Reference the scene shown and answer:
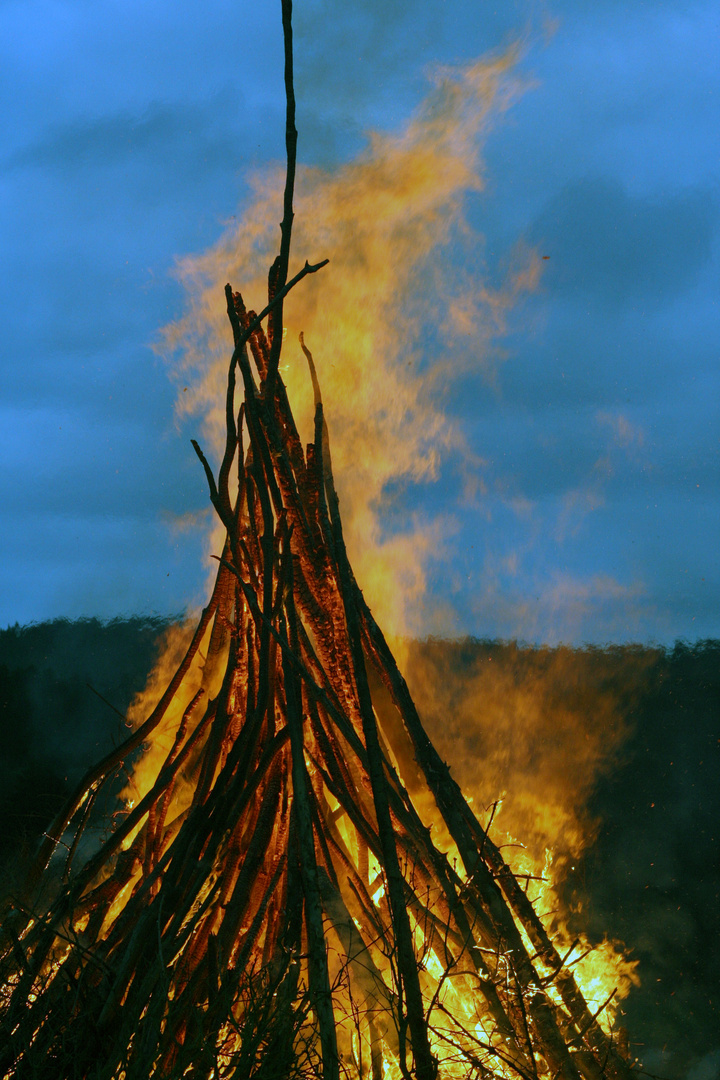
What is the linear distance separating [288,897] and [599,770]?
4.59m

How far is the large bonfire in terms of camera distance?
1.60 metres

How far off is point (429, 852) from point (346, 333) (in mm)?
2711

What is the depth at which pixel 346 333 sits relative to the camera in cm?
386

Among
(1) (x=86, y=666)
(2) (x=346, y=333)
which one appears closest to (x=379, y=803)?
(2) (x=346, y=333)

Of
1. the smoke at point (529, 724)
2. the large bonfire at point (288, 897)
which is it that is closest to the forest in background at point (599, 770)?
the smoke at point (529, 724)

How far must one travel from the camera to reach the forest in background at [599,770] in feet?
16.4

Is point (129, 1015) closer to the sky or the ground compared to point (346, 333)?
closer to the ground

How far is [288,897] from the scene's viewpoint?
78.7 inches

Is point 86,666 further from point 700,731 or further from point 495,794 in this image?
point 700,731

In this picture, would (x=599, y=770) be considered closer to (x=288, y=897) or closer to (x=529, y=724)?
(x=529, y=724)

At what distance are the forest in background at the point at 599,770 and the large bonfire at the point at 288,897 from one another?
2158mm

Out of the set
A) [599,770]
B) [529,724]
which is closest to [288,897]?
[529,724]

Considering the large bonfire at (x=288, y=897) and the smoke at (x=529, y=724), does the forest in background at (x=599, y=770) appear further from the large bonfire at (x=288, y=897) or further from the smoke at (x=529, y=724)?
the large bonfire at (x=288, y=897)

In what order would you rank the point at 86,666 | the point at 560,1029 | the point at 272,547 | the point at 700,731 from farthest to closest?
the point at 86,666 < the point at 700,731 < the point at 272,547 < the point at 560,1029
